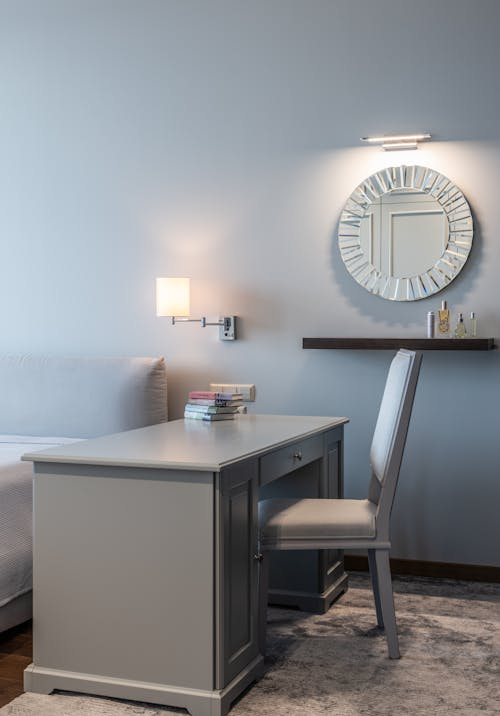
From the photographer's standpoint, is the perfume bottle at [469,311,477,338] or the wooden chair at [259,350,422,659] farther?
the perfume bottle at [469,311,477,338]

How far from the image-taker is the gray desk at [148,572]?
2408 millimetres

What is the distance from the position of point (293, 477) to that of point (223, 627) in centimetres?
107

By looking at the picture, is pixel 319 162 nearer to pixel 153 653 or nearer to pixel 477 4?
pixel 477 4

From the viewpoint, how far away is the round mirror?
3748mm

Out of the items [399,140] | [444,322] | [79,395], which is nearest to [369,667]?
[444,322]

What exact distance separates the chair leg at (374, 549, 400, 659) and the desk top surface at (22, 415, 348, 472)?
474mm

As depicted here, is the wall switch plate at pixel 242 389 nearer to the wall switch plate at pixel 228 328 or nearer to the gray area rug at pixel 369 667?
the wall switch plate at pixel 228 328

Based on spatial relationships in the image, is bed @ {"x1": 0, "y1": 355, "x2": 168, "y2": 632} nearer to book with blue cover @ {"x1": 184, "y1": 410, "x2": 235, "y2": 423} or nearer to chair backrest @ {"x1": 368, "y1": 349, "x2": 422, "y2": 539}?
book with blue cover @ {"x1": 184, "y1": 410, "x2": 235, "y2": 423}

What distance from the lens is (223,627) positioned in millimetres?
2410

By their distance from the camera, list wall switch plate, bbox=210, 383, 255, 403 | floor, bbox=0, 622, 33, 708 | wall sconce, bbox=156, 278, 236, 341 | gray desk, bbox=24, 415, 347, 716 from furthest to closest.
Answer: wall switch plate, bbox=210, 383, 255, 403 → wall sconce, bbox=156, 278, 236, 341 → floor, bbox=0, 622, 33, 708 → gray desk, bbox=24, 415, 347, 716

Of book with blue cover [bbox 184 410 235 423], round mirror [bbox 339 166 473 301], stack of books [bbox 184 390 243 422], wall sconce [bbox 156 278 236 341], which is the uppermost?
round mirror [bbox 339 166 473 301]

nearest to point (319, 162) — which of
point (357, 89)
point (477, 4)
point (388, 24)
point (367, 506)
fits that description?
point (357, 89)

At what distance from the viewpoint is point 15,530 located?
3.04 metres

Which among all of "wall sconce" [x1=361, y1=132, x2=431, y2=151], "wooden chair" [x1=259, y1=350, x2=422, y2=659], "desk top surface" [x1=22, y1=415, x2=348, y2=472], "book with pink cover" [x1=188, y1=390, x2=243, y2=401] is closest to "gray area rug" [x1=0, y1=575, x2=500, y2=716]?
"wooden chair" [x1=259, y1=350, x2=422, y2=659]
